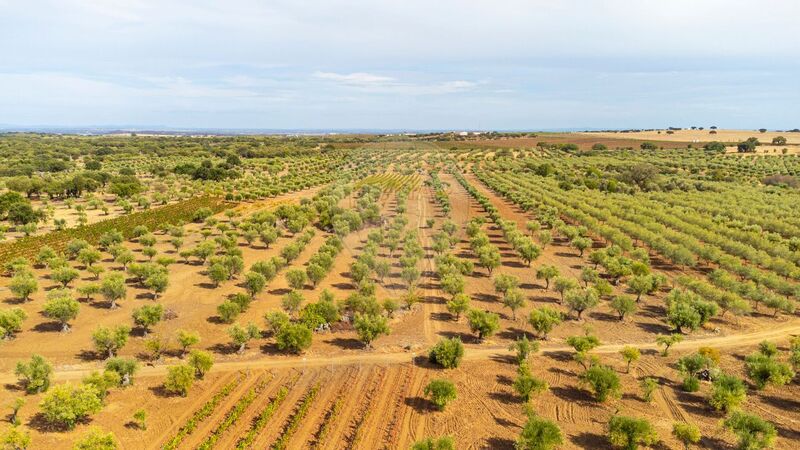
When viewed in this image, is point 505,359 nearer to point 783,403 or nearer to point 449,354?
point 449,354

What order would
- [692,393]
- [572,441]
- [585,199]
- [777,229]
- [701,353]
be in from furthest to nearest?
[585,199] → [777,229] → [701,353] → [692,393] → [572,441]

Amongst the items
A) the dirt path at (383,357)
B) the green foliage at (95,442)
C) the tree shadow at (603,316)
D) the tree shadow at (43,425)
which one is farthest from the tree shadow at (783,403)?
the tree shadow at (43,425)

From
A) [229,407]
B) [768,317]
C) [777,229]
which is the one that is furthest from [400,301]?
[777,229]

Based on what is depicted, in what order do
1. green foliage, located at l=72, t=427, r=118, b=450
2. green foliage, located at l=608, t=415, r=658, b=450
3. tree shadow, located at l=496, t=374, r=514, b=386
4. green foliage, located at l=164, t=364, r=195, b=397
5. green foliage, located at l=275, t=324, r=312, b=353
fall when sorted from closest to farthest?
green foliage, located at l=72, t=427, r=118, b=450, green foliage, located at l=608, t=415, r=658, b=450, green foliage, located at l=164, t=364, r=195, b=397, tree shadow, located at l=496, t=374, r=514, b=386, green foliage, located at l=275, t=324, r=312, b=353

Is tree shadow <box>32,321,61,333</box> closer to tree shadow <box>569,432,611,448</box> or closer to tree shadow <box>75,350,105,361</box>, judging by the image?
tree shadow <box>75,350,105,361</box>

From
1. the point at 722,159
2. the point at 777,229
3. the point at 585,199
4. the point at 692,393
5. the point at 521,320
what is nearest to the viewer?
the point at 692,393

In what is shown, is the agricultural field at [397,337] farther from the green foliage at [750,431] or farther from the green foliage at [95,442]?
the green foliage at [95,442]

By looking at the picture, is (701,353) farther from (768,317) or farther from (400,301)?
(400,301)

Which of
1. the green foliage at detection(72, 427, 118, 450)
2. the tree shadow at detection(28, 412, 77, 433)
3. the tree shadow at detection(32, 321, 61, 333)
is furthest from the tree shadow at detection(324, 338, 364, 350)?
the tree shadow at detection(32, 321, 61, 333)

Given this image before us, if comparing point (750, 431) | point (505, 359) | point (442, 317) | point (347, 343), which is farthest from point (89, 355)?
point (750, 431)
